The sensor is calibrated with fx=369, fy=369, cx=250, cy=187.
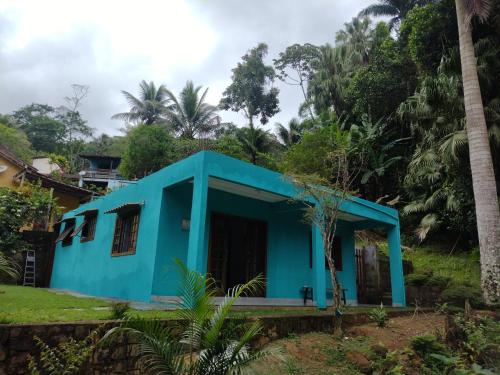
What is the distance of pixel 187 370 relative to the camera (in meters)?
3.07

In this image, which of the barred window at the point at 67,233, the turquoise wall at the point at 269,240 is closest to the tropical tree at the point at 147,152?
the barred window at the point at 67,233

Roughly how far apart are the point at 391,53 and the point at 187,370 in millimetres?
19089

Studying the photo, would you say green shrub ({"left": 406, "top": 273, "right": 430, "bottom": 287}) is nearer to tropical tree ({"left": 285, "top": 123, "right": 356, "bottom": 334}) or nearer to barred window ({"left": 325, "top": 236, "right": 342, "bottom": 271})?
barred window ({"left": 325, "top": 236, "right": 342, "bottom": 271})

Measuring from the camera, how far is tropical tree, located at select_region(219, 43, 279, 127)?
106 ft

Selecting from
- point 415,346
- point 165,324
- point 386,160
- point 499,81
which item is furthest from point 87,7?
point 386,160

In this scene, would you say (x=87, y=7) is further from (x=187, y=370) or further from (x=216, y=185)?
(x=187, y=370)

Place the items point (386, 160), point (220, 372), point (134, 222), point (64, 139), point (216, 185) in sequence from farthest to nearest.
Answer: point (64, 139), point (386, 160), point (134, 222), point (216, 185), point (220, 372)

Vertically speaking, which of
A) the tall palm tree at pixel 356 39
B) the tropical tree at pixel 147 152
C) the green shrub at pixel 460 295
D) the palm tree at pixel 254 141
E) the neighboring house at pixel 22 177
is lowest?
the green shrub at pixel 460 295

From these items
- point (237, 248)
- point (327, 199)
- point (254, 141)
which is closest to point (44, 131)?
point (254, 141)

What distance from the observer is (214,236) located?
27.9ft

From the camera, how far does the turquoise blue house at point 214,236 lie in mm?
7242

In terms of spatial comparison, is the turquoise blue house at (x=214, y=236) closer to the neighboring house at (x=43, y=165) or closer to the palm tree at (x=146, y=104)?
the neighboring house at (x=43, y=165)

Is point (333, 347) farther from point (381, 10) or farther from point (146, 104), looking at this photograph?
point (146, 104)

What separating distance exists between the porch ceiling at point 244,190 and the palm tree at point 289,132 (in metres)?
17.5
